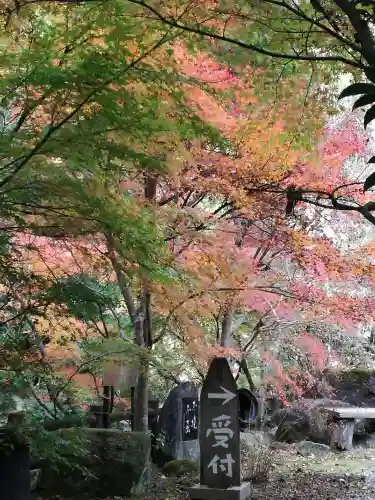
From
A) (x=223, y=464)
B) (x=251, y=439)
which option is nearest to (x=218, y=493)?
(x=223, y=464)

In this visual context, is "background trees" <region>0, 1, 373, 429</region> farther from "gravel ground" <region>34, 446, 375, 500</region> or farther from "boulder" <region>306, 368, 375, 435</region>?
"boulder" <region>306, 368, 375, 435</region>

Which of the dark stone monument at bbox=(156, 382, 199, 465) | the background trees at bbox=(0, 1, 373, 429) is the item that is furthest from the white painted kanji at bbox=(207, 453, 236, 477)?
the dark stone monument at bbox=(156, 382, 199, 465)

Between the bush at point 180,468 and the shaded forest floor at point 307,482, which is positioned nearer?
the shaded forest floor at point 307,482

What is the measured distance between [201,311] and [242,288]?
0.56 meters

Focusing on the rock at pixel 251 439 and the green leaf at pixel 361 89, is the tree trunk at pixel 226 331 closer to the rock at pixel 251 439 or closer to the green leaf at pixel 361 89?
the rock at pixel 251 439

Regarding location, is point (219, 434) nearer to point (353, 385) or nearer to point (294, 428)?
point (294, 428)

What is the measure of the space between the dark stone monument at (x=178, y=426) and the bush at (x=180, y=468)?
1.25 feet

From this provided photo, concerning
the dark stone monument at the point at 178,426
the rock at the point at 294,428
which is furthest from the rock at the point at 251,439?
the rock at the point at 294,428

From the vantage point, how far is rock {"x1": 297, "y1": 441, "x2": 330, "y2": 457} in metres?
→ 9.91

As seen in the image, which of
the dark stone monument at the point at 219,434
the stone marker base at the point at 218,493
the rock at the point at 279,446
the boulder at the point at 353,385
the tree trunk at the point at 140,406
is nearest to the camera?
the stone marker base at the point at 218,493

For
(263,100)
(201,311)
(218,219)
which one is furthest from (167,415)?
(263,100)

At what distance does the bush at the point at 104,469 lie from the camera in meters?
6.49

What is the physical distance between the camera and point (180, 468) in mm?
7777

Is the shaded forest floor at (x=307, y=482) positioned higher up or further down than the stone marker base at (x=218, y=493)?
further down
